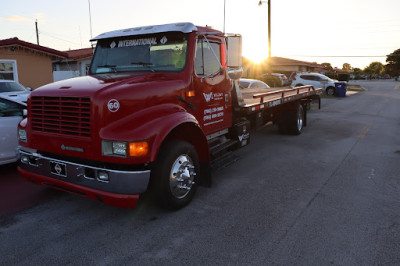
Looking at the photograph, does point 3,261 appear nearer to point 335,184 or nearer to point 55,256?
point 55,256

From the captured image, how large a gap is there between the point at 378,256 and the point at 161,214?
8.22ft

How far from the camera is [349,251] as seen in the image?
3.27 m

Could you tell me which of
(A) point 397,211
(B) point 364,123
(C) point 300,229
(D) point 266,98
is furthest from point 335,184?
(B) point 364,123

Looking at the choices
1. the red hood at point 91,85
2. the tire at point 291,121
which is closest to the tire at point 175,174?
the red hood at point 91,85

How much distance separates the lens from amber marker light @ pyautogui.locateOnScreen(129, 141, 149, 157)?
3.42 m

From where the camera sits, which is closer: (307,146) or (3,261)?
(3,261)

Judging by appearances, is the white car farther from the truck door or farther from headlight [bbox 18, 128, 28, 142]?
headlight [bbox 18, 128, 28, 142]

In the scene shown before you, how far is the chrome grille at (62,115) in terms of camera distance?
11.7 feet

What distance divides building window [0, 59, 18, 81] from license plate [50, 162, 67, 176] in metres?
15.7

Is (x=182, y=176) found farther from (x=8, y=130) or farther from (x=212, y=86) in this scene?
(x=8, y=130)

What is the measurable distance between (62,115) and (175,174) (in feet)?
4.99

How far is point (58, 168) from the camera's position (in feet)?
12.4

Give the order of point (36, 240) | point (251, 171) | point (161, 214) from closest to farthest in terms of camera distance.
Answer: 1. point (36, 240)
2. point (161, 214)
3. point (251, 171)

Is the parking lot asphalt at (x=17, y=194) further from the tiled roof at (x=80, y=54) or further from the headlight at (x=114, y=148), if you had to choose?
the tiled roof at (x=80, y=54)
